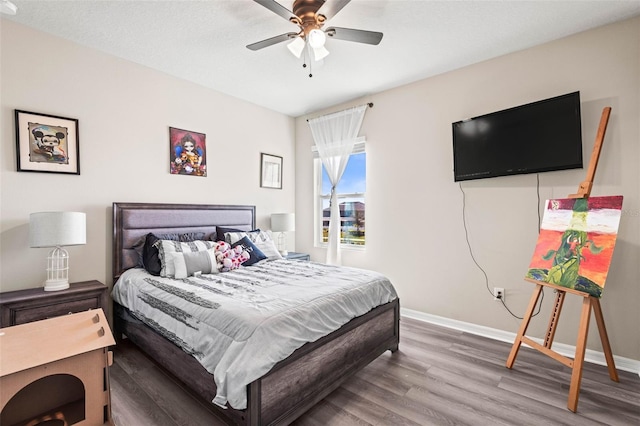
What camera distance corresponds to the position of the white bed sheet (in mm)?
1568

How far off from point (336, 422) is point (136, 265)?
7.98 ft

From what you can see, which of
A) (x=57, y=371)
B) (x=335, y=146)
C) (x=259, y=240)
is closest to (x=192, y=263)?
(x=259, y=240)

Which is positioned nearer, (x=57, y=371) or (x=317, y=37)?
(x=57, y=371)

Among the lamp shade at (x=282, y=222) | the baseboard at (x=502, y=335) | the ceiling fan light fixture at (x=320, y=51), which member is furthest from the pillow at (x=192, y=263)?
the baseboard at (x=502, y=335)

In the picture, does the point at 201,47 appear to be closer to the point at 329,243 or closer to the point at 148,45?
the point at 148,45

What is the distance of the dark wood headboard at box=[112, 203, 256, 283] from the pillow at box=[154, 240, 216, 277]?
365 mm

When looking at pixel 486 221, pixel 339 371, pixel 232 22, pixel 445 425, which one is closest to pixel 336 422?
pixel 339 371

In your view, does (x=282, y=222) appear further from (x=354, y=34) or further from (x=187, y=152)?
(x=354, y=34)

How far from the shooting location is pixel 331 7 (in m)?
2.06

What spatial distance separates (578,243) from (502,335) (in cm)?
128

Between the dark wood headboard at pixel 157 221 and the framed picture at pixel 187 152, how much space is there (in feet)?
1.44

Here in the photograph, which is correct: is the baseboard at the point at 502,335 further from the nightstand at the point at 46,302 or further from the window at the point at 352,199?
the nightstand at the point at 46,302

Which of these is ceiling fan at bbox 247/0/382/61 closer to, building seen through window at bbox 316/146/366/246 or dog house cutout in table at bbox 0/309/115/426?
building seen through window at bbox 316/146/366/246

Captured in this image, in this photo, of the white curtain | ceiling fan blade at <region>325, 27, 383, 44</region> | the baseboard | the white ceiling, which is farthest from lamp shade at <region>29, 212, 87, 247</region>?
the baseboard
